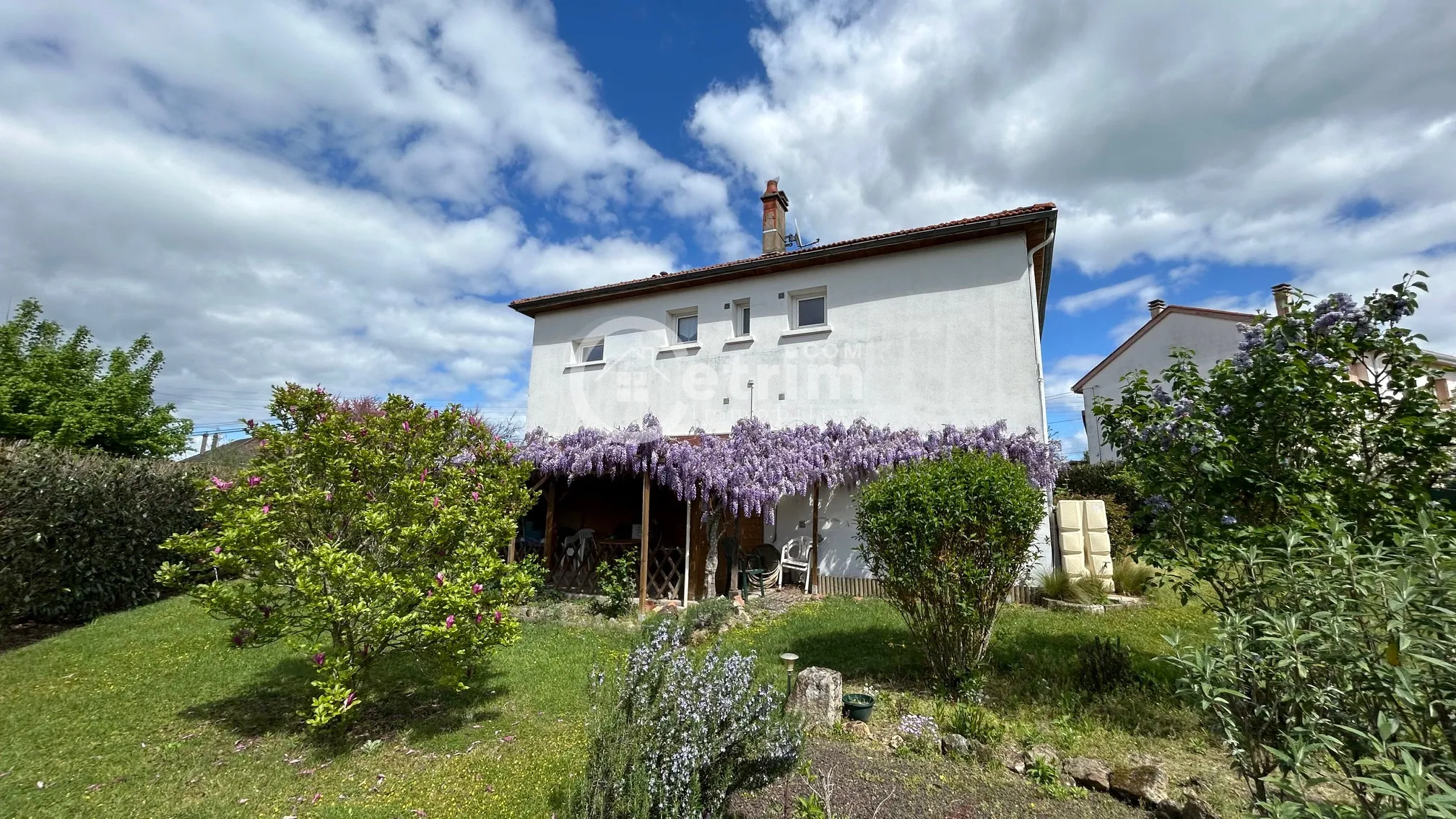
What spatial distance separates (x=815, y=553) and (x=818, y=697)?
5.92 meters

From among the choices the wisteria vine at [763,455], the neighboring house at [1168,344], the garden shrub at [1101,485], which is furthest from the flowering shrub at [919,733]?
the neighboring house at [1168,344]

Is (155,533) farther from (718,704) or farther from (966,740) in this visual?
(966,740)

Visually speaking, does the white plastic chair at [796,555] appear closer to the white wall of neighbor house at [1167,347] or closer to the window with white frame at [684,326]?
the window with white frame at [684,326]

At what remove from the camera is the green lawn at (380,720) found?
3.79 meters

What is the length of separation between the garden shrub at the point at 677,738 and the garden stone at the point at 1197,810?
225 cm

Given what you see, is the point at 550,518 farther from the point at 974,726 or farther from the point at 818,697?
the point at 974,726

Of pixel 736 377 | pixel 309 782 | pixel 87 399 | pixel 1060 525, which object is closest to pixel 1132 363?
pixel 1060 525

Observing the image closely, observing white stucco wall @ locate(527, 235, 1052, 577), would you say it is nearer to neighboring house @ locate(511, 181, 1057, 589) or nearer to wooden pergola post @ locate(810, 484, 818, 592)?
neighboring house @ locate(511, 181, 1057, 589)

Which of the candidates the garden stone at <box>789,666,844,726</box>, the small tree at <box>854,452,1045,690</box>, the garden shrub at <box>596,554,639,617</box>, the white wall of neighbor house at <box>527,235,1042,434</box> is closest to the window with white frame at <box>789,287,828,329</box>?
the white wall of neighbor house at <box>527,235,1042,434</box>

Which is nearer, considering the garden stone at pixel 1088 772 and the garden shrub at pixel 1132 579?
the garden stone at pixel 1088 772

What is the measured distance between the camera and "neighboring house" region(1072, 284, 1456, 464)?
18.0 meters

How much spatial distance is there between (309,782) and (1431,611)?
6.11 meters

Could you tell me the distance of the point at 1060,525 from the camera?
9.28m

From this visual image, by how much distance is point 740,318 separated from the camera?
1256cm
